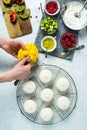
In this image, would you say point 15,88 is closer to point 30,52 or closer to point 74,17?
point 30,52

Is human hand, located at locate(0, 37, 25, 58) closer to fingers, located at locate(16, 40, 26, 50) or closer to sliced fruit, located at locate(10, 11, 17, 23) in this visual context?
fingers, located at locate(16, 40, 26, 50)

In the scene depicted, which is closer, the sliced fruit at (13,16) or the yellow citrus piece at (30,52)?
the yellow citrus piece at (30,52)

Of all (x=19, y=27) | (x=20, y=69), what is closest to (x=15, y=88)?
(x=20, y=69)

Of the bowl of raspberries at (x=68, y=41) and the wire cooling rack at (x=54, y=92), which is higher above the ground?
the bowl of raspberries at (x=68, y=41)

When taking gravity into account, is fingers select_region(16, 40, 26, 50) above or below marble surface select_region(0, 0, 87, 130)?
above

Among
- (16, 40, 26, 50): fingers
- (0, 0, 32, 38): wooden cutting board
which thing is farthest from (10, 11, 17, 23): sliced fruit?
(16, 40, 26, 50): fingers

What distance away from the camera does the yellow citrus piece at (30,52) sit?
4.12 feet

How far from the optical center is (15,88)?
133cm

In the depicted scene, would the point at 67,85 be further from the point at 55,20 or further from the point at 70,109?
the point at 55,20

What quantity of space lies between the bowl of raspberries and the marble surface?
3cm

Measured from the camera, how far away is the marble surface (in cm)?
130

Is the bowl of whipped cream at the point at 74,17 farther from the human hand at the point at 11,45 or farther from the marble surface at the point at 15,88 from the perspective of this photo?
the human hand at the point at 11,45

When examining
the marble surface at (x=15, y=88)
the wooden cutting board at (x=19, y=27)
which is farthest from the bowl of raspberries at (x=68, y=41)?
the wooden cutting board at (x=19, y=27)

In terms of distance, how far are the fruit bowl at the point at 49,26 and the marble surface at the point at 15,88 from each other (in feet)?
0.12
